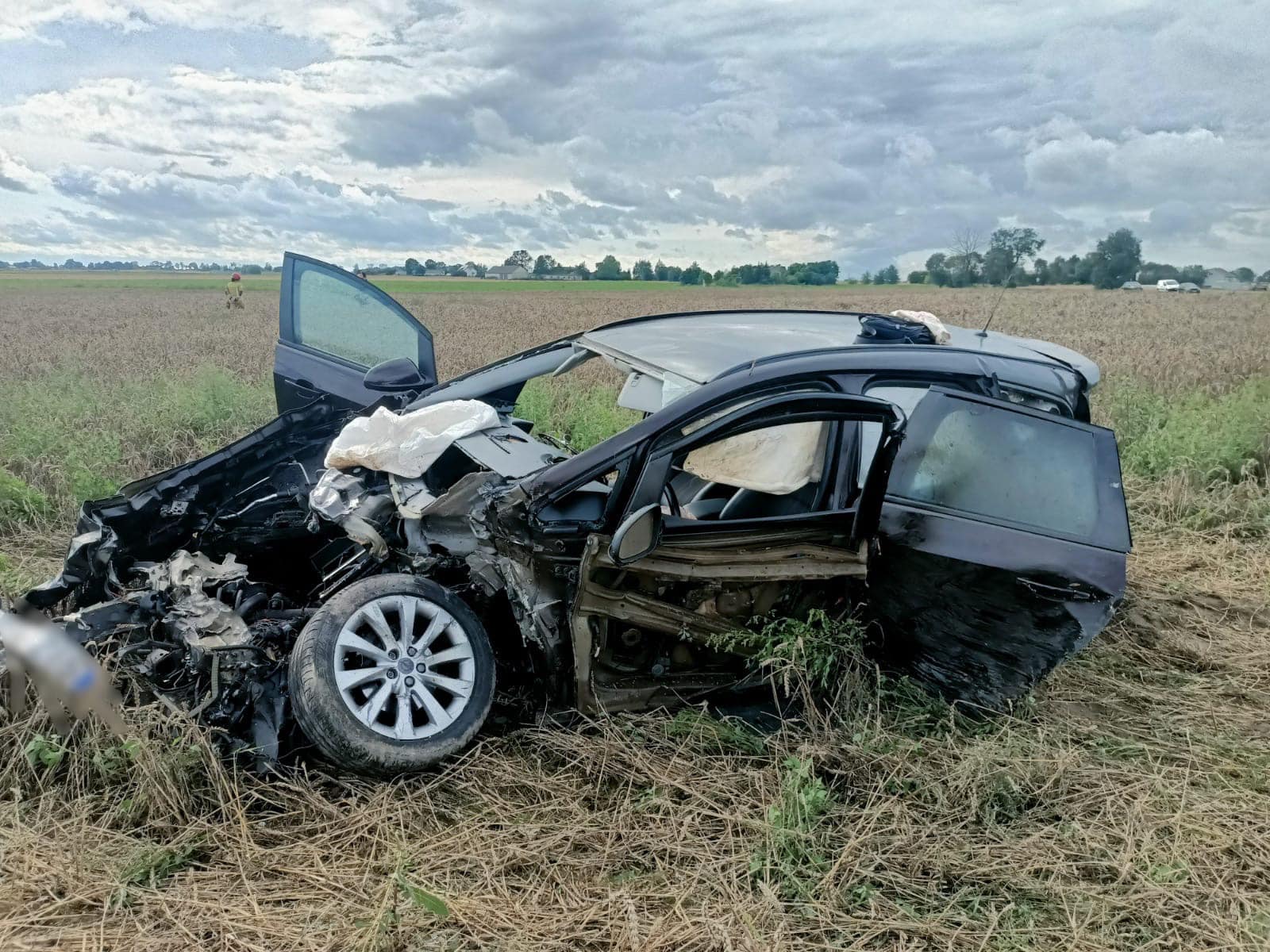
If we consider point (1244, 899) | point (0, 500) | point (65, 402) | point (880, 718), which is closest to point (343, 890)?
point (880, 718)

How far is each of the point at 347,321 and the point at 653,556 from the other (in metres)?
2.86

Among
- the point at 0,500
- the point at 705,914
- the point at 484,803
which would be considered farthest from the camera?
the point at 0,500

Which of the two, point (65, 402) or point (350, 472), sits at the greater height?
point (350, 472)

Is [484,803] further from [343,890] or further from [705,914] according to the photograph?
[705,914]

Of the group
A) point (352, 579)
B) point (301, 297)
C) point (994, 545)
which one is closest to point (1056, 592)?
point (994, 545)

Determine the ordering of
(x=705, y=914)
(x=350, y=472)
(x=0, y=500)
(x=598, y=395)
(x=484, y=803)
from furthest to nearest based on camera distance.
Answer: (x=598, y=395) → (x=0, y=500) → (x=350, y=472) → (x=484, y=803) → (x=705, y=914)

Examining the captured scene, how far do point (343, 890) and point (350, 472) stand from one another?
173cm

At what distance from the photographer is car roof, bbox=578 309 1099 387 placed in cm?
373

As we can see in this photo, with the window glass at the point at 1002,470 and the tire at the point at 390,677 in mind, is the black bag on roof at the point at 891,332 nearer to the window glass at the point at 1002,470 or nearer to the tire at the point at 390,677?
the window glass at the point at 1002,470

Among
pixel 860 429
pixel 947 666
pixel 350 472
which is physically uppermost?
pixel 860 429

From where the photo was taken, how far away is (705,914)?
2.57 m

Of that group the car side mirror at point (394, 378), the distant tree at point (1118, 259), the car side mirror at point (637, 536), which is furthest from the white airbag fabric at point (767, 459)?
the distant tree at point (1118, 259)

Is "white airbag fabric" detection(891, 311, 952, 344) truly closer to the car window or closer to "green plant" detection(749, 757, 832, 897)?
the car window

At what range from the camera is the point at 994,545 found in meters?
3.26
